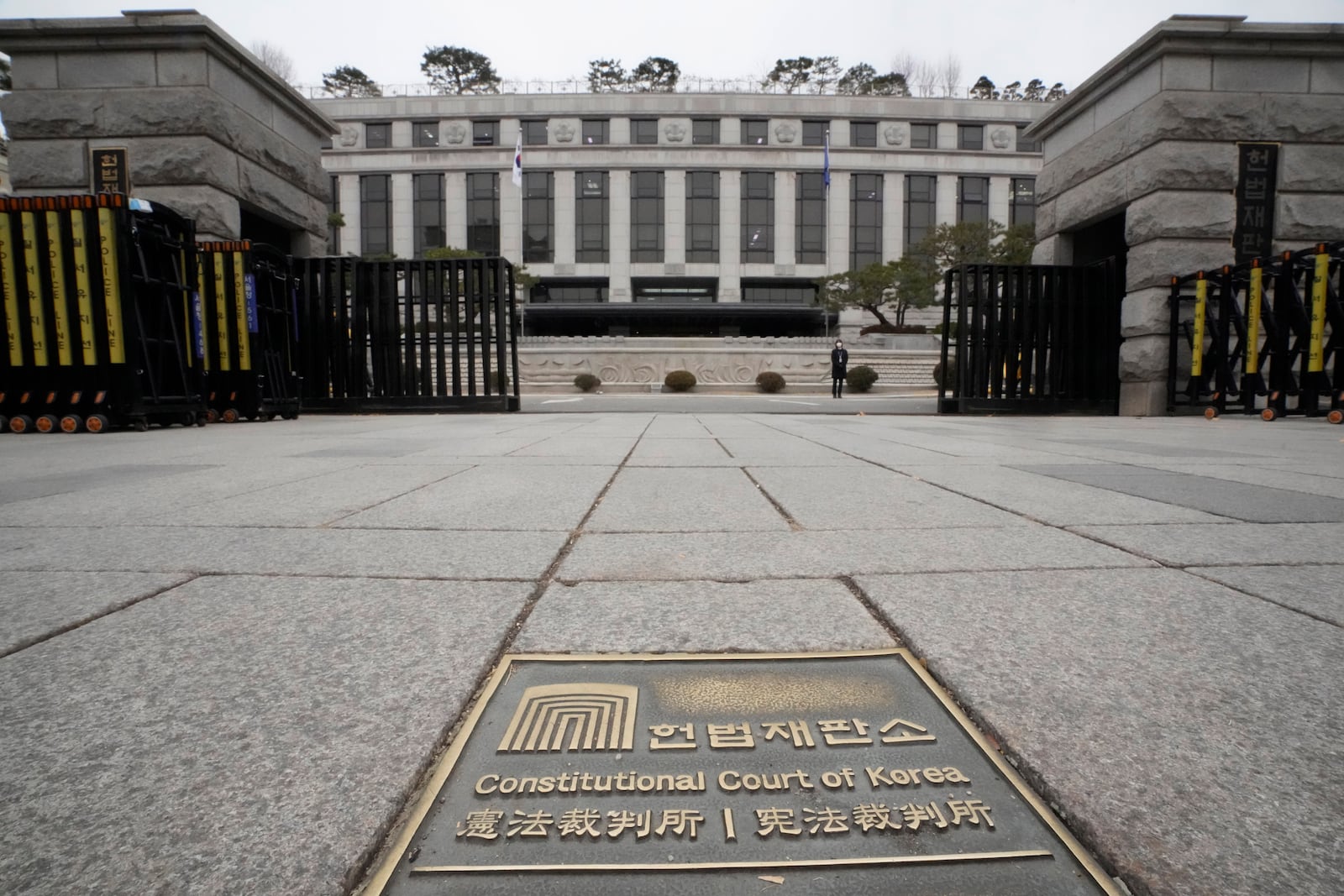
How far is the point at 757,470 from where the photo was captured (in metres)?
4.52

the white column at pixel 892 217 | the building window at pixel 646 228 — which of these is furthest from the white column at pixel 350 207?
the white column at pixel 892 217

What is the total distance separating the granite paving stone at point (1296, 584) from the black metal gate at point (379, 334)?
465 inches

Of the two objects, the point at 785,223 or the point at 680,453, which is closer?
the point at 680,453

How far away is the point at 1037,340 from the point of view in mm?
12469

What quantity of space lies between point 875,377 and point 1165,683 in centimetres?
3204

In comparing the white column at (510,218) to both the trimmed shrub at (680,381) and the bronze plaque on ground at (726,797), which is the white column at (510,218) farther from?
the bronze plaque on ground at (726,797)

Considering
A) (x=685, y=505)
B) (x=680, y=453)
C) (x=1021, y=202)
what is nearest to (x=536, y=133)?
(x=1021, y=202)

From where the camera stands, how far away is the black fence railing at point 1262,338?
9.71 m

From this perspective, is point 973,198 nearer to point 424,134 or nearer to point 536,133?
point 536,133

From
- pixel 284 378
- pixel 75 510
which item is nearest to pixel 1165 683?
pixel 75 510

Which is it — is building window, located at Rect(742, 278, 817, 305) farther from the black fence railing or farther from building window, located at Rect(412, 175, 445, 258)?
the black fence railing

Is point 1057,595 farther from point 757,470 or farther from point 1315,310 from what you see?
point 1315,310

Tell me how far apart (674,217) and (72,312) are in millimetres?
50692

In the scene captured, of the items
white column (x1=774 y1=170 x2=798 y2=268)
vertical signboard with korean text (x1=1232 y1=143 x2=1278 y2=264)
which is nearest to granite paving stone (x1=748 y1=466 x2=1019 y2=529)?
vertical signboard with korean text (x1=1232 y1=143 x2=1278 y2=264)
